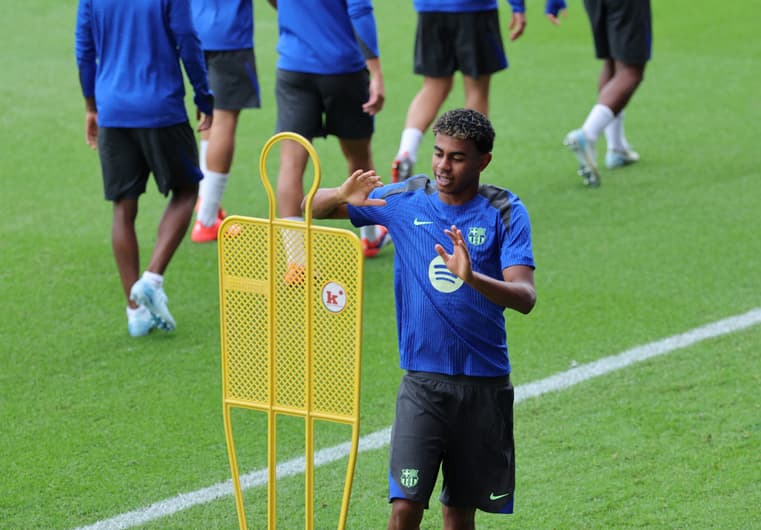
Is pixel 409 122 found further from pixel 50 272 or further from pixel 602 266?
pixel 50 272

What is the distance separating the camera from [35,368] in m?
6.45

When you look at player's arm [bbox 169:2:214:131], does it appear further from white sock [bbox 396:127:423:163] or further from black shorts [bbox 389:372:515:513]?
black shorts [bbox 389:372:515:513]

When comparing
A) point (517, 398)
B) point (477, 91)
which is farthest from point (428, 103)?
point (517, 398)

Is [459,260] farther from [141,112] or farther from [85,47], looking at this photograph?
[85,47]

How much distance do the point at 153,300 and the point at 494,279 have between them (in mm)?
3204

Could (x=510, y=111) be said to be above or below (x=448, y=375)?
below

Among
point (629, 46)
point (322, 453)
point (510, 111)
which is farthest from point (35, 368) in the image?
point (510, 111)

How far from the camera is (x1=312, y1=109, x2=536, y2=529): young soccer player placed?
402 cm

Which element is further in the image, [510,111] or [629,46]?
[510,111]

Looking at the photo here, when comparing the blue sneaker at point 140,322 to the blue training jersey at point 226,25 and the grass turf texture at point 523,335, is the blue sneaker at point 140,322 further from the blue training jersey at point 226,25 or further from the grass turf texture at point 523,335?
the blue training jersey at point 226,25

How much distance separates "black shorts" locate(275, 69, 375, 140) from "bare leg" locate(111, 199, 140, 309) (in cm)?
115

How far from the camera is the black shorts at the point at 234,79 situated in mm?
8367

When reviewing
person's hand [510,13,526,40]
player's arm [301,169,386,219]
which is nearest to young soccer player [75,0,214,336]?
player's arm [301,169,386,219]

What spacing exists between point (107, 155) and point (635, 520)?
3.62 metres
